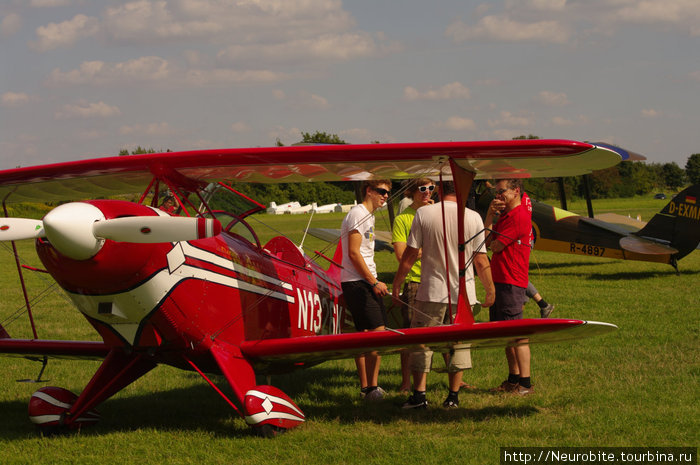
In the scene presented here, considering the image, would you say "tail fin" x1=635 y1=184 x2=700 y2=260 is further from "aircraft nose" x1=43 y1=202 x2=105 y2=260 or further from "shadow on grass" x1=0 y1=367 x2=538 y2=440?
"aircraft nose" x1=43 y1=202 x2=105 y2=260

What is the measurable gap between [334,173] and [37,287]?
422 inches

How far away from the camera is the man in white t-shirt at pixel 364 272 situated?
5.81m

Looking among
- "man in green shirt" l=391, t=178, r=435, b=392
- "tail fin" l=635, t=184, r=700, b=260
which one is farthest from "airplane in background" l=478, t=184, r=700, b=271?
"man in green shirt" l=391, t=178, r=435, b=392

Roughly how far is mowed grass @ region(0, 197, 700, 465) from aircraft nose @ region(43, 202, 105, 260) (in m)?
1.43

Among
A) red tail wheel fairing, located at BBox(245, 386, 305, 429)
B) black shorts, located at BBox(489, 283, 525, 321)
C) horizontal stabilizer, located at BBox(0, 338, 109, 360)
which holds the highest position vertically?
black shorts, located at BBox(489, 283, 525, 321)

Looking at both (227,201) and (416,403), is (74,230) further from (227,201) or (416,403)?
(416,403)

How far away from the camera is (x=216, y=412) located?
5.83 meters

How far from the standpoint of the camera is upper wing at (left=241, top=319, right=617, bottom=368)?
4.67 metres

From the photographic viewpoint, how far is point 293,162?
505 centimetres

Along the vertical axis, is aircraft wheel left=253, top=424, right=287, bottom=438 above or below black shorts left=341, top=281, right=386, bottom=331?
below

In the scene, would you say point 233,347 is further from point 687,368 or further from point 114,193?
point 687,368

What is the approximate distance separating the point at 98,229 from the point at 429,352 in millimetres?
2660

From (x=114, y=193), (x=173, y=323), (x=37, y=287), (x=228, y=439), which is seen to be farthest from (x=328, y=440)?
(x=37, y=287)

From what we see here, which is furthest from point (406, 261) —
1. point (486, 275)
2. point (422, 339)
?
point (422, 339)
